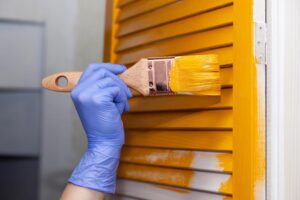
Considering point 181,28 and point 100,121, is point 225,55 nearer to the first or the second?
point 181,28

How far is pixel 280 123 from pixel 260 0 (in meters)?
0.31

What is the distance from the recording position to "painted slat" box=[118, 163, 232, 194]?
1067 mm

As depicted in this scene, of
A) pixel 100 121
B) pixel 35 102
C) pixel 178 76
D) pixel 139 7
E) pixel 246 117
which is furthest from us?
pixel 35 102

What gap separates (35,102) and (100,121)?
0.86m

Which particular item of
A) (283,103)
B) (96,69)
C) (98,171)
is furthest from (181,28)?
(98,171)

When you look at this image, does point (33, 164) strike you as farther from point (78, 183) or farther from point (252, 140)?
point (252, 140)

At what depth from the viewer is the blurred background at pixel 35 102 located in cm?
194

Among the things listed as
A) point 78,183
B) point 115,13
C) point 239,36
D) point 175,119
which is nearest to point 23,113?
point 115,13

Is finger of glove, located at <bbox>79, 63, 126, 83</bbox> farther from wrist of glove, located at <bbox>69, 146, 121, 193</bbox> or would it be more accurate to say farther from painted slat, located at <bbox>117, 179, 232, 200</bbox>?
painted slat, located at <bbox>117, 179, 232, 200</bbox>

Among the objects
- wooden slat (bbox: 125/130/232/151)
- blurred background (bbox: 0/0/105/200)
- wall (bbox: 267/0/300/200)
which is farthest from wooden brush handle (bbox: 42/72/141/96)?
blurred background (bbox: 0/0/105/200)

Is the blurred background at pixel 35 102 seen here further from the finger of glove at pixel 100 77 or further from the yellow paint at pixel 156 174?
the finger of glove at pixel 100 77

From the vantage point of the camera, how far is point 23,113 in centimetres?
196

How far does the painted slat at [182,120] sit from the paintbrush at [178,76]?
66 mm

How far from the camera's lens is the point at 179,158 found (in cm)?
121
